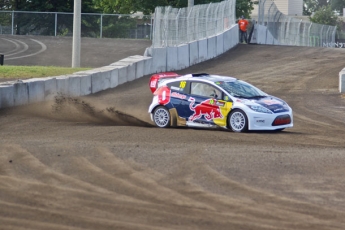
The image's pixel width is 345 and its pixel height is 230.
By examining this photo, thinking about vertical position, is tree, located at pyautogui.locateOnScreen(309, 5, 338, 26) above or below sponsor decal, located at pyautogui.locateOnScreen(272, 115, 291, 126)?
above

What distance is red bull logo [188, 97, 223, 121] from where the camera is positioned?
15.9 meters

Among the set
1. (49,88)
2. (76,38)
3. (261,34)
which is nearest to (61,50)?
(76,38)

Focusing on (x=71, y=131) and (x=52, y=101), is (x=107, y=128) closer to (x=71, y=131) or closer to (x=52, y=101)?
(x=71, y=131)

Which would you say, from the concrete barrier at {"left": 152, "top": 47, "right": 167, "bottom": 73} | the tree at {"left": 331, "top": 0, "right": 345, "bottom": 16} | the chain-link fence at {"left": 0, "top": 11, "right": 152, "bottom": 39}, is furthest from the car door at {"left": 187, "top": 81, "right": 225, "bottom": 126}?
the tree at {"left": 331, "top": 0, "right": 345, "bottom": 16}

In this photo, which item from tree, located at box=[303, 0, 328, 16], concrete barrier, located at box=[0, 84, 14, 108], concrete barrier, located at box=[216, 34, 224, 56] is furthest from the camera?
tree, located at box=[303, 0, 328, 16]

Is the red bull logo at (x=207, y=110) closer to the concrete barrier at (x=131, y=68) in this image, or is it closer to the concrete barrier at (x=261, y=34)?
the concrete barrier at (x=131, y=68)

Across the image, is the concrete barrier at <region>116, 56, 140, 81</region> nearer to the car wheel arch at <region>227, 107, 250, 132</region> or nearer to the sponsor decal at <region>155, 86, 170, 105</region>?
the sponsor decal at <region>155, 86, 170, 105</region>

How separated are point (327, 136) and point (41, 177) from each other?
774 cm

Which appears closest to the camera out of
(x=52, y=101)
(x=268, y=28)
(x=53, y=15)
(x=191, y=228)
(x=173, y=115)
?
(x=191, y=228)

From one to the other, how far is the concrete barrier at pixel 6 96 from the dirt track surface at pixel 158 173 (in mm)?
337

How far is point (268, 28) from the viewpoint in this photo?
164ft

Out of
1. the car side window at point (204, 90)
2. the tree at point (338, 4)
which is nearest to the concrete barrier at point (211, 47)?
the car side window at point (204, 90)

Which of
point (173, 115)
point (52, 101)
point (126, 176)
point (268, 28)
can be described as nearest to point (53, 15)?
point (268, 28)

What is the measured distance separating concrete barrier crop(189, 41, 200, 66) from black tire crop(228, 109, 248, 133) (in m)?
16.7
